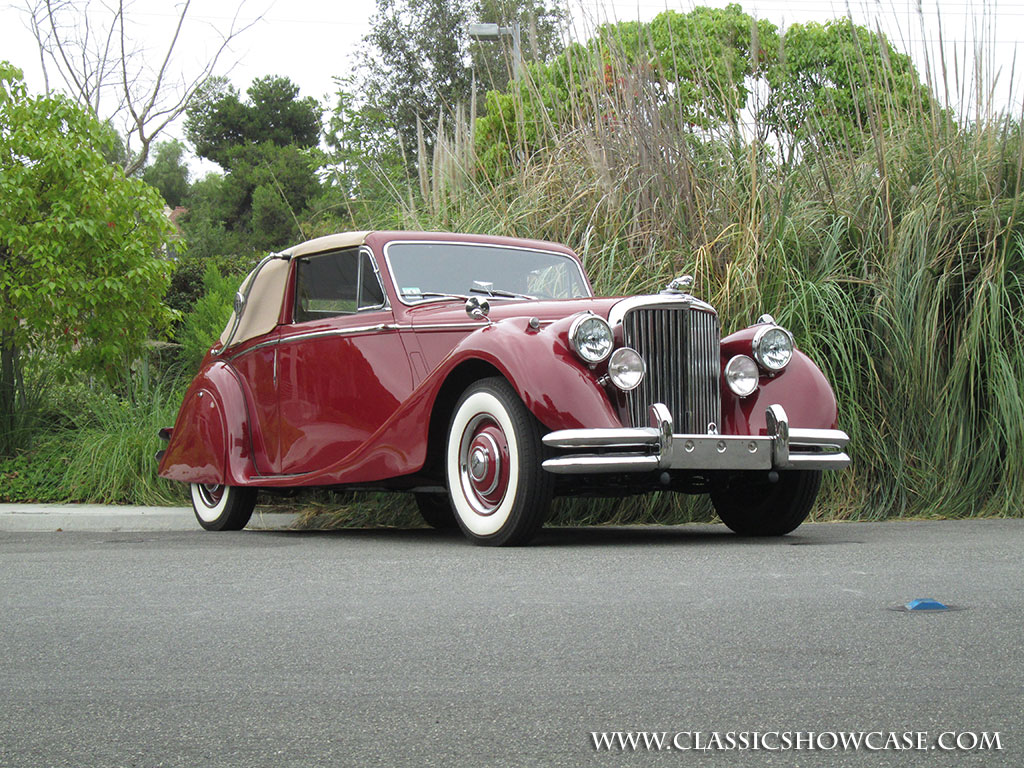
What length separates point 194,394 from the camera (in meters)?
7.84

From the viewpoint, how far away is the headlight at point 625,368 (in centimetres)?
539

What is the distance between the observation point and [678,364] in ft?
18.7

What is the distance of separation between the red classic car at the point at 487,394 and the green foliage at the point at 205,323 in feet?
9.09

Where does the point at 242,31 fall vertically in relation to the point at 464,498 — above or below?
above

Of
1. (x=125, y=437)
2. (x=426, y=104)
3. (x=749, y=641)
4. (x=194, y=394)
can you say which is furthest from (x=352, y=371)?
(x=426, y=104)

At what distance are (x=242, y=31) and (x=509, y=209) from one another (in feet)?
46.1

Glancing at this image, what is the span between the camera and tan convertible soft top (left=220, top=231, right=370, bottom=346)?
727 centimetres

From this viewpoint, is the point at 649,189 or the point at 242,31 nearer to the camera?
the point at 649,189

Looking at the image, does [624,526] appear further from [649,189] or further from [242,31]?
[242,31]

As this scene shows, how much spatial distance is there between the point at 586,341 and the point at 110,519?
4008 mm

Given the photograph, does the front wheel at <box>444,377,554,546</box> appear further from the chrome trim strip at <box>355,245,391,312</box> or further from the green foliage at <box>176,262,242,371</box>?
the green foliage at <box>176,262,242,371</box>

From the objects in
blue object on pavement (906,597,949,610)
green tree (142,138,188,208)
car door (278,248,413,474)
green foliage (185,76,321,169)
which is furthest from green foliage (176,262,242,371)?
green tree (142,138,188,208)

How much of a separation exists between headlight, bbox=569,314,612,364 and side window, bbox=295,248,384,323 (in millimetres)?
1658

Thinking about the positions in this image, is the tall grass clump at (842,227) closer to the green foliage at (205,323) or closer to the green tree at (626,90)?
the green tree at (626,90)
